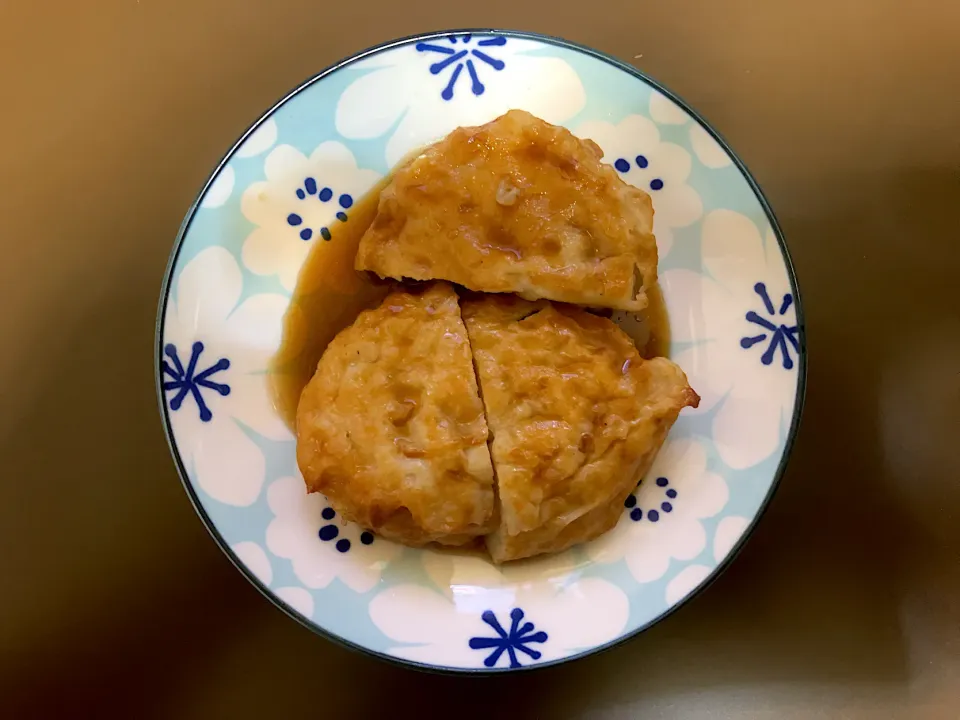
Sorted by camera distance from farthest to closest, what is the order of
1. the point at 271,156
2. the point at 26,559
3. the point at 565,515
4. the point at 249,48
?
the point at 249,48 → the point at 26,559 → the point at 271,156 → the point at 565,515

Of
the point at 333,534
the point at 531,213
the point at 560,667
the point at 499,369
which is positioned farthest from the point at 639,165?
the point at 560,667

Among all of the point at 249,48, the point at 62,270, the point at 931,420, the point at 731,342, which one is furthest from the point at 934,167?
the point at 62,270

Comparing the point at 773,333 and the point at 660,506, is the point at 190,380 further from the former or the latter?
the point at 773,333

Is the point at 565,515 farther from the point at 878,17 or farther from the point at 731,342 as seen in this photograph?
the point at 878,17

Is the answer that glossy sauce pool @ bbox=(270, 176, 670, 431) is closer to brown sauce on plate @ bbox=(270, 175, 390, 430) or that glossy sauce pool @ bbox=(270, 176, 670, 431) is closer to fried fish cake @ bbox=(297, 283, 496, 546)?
brown sauce on plate @ bbox=(270, 175, 390, 430)

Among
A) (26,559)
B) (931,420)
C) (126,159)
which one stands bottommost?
(26,559)

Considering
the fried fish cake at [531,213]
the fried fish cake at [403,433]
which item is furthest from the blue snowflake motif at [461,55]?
the fried fish cake at [403,433]
